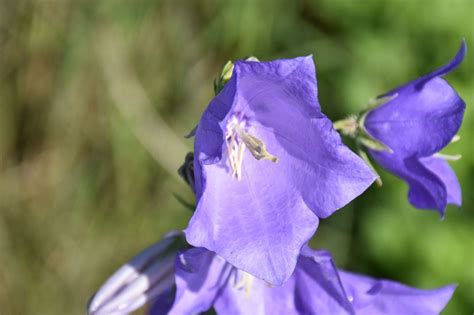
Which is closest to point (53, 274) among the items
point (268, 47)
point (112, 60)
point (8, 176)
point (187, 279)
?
point (8, 176)

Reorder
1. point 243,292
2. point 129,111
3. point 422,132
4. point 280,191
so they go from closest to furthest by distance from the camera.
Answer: point 280,191 < point 243,292 < point 422,132 < point 129,111

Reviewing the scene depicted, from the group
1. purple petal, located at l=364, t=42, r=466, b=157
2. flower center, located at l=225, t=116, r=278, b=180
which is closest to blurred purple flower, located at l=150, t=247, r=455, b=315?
flower center, located at l=225, t=116, r=278, b=180

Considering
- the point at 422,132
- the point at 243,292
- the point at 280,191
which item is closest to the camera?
the point at 280,191

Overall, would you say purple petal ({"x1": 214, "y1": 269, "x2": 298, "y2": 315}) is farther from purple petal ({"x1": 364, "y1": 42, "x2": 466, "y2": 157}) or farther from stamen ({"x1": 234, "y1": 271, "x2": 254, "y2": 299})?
purple petal ({"x1": 364, "y1": 42, "x2": 466, "y2": 157})

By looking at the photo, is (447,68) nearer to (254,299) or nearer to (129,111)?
(254,299)

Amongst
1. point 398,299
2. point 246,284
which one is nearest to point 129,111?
point 246,284

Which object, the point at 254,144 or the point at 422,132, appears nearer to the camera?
the point at 254,144

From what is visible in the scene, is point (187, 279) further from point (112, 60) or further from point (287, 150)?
point (112, 60)
